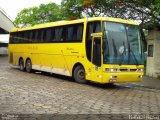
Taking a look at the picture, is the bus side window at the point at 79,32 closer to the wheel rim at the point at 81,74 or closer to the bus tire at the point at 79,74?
the bus tire at the point at 79,74

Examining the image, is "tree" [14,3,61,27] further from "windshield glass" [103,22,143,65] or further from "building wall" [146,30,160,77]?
"windshield glass" [103,22,143,65]

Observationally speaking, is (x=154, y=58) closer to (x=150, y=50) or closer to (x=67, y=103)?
(x=150, y=50)

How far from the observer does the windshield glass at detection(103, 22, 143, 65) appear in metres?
16.2

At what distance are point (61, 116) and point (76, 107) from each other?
4.85 ft

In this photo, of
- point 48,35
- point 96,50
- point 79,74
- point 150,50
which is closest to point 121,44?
point 96,50

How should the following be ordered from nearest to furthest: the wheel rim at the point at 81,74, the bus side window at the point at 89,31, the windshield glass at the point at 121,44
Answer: the windshield glass at the point at 121,44
the bus side window at the point at 89,31
the wheel rim at the point at 81,74

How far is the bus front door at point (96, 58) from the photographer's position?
16.4 metres

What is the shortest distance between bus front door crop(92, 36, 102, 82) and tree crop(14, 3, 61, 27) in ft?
184

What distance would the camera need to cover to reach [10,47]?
2783 cm

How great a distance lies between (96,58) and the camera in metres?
16.7

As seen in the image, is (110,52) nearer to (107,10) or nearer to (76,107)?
(76,107)

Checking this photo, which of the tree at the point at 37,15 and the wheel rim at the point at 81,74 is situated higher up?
the tree at the point at 37,15

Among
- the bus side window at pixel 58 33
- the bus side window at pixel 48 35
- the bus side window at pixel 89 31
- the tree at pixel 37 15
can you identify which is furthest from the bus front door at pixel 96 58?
the tree at pixel 37 15

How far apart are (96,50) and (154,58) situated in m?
10.2
